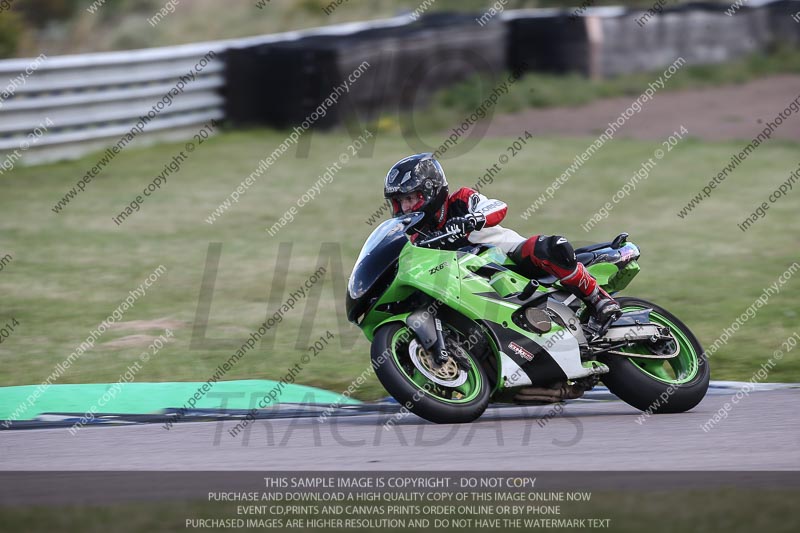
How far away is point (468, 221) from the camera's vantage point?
6.88 metres

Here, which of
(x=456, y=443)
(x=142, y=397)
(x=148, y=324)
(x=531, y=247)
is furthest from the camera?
(x=148, y=324)

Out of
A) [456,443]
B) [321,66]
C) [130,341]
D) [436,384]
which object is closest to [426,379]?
[436,384]

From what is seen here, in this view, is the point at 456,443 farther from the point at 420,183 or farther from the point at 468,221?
the point at 420,183

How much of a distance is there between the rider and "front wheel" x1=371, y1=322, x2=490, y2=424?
0.70 m

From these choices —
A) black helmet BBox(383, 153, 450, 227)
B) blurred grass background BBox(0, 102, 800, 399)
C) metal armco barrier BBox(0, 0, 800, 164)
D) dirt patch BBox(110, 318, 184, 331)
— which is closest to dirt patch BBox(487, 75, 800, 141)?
blurred grass background BBox(0, 102, 800, 399)

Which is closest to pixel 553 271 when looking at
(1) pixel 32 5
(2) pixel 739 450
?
(2) pixel 739 450

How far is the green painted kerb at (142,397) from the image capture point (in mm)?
7578

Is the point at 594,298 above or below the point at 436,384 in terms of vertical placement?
above

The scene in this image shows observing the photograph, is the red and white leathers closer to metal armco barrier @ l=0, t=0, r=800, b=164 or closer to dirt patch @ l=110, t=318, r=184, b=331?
dirt patch @ l=110, t=318, r=184, b=331

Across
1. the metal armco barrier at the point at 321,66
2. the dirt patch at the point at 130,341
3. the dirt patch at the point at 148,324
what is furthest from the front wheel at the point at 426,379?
the metal armco barrier at the point at 321,66

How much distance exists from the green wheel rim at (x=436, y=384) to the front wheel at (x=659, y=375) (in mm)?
865

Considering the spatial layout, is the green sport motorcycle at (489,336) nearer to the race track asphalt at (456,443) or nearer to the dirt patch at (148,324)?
the race track asphalt at (456,443)

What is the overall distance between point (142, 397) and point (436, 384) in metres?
2.38

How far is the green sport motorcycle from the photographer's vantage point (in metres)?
6.68
